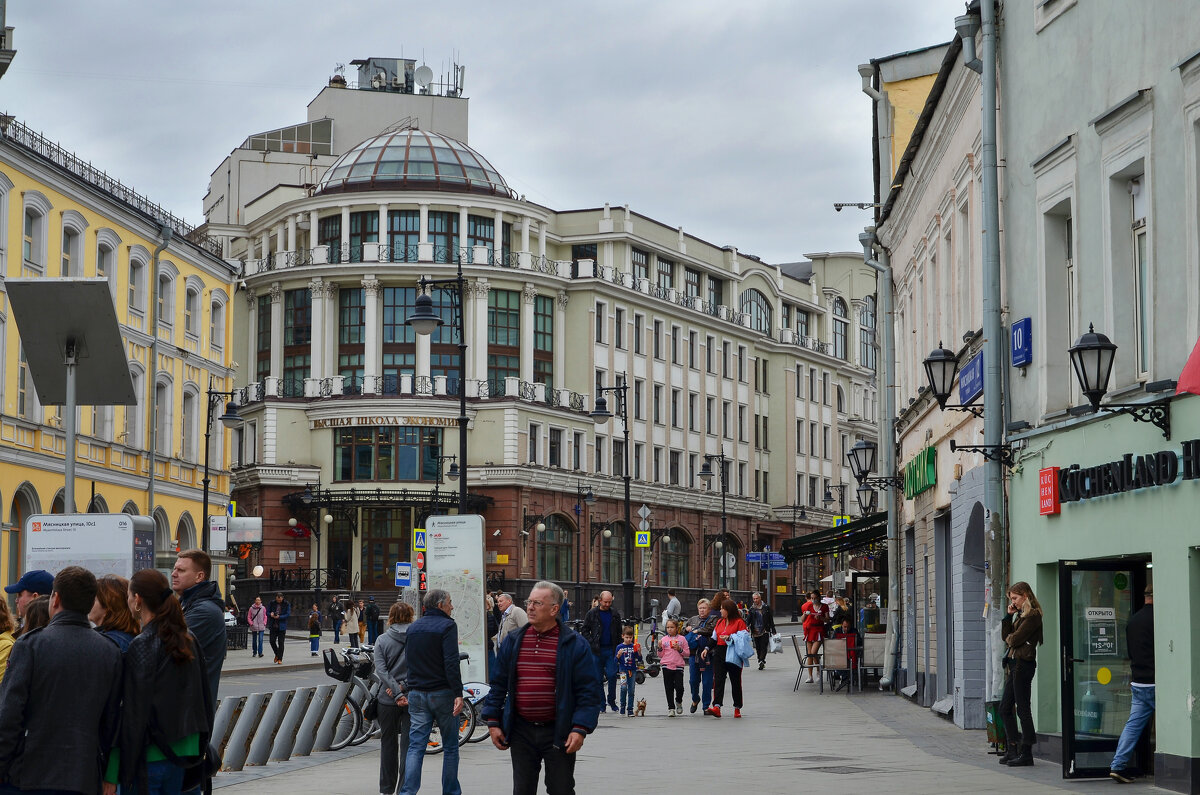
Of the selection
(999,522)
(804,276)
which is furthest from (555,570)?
(999,522)

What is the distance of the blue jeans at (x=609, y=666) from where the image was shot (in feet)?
81.4

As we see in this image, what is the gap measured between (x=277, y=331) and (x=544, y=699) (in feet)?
218

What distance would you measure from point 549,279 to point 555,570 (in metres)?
13.3

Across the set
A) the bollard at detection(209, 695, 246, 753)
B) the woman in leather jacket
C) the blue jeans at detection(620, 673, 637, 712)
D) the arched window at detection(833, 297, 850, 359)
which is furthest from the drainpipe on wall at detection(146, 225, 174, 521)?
the arched window at detection(833, 297, 850, 359)

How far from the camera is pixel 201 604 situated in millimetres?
9188

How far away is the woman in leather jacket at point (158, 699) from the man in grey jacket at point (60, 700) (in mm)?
262

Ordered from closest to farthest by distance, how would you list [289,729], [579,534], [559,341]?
[289,729] < [579,534] < [559,341]

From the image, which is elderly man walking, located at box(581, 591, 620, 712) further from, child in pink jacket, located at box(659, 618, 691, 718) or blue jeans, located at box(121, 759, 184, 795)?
blue jeans, located at box(121, 759, 184, 795)

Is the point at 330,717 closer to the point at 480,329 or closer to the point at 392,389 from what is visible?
the point at 392,389

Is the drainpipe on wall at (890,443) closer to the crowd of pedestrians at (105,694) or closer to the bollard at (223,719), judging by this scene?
the bollard at (223,719)

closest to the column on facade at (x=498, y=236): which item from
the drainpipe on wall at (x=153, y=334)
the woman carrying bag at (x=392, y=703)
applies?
the drainpipe on wall at (x=153, y=334)

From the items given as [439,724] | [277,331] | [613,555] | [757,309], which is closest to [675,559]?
[613,555]

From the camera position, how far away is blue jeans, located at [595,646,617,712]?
2481 cm

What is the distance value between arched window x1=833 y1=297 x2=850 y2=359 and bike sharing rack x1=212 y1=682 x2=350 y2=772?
3367 inches
